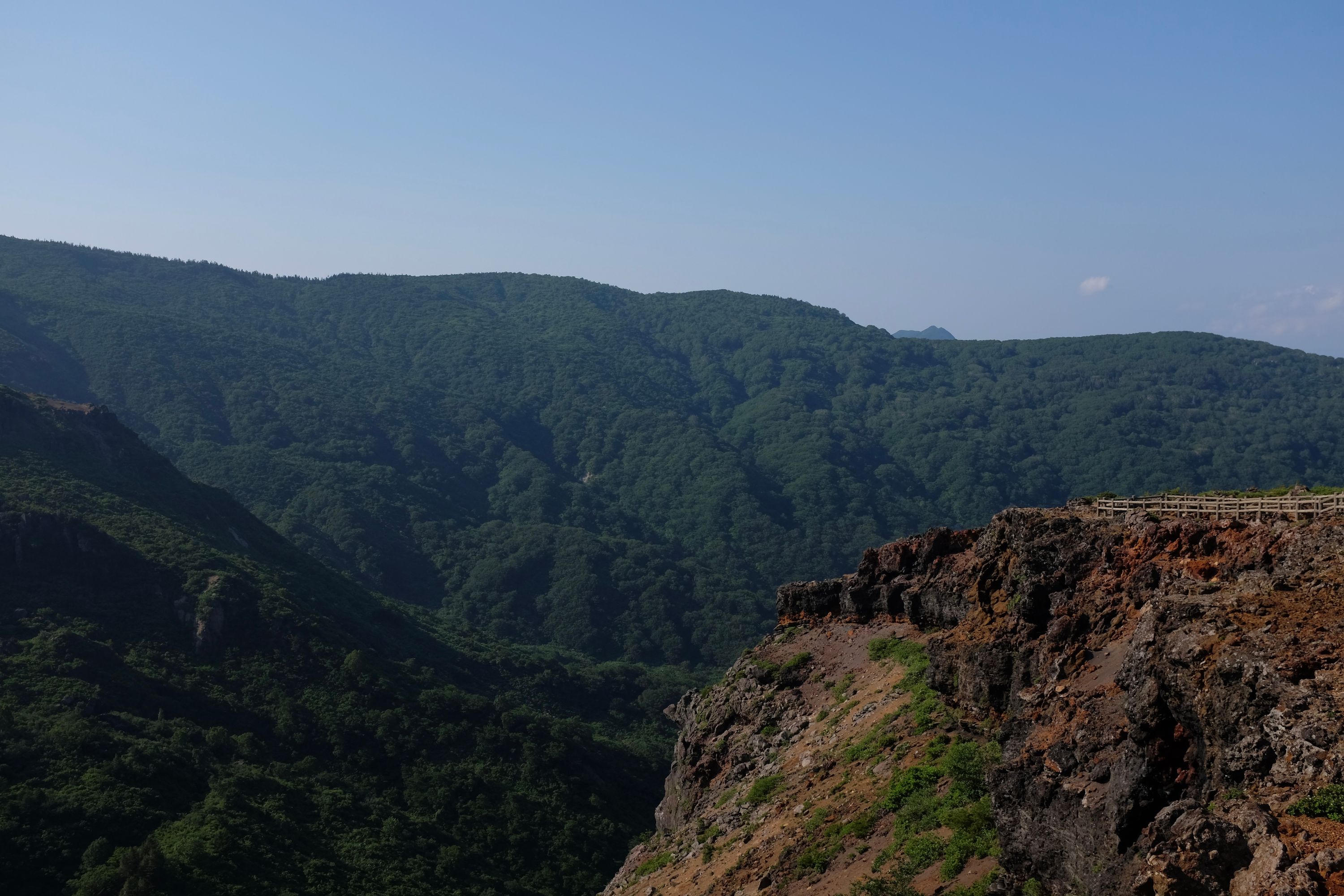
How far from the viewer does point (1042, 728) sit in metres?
19.7

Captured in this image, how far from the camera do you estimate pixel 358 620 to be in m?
107

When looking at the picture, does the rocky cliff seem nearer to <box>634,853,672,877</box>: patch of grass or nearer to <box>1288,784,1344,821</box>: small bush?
<box>1288,784,1344,821</box>: small bush

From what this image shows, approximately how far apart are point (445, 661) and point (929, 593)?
79.1m

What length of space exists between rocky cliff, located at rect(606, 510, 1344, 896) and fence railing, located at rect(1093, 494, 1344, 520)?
3.30 ft

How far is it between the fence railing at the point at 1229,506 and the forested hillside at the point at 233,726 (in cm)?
4550

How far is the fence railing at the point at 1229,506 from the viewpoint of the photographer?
22.4 meters

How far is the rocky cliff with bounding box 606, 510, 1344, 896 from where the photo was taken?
13398 millimetres

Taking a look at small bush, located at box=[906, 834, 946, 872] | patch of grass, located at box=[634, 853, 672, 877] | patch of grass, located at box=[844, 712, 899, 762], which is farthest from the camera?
patch of grass, located at box=[634, 853, 672, 877]

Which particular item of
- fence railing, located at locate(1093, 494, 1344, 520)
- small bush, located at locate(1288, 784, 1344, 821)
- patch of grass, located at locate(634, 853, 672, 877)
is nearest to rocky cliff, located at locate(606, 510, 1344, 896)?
small bush, located at locate(1288, 784, 1344, 821)

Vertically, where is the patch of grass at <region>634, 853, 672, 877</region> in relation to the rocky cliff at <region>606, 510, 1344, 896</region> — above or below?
below

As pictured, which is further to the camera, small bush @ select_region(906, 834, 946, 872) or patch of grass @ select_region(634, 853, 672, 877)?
patch of grass @ select_region(634, 853, 672, 877)

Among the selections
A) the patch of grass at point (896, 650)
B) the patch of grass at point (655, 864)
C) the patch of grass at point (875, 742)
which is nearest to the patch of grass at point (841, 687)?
the patch of grass at point (896, 650)

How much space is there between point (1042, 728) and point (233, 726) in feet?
Answer: 232

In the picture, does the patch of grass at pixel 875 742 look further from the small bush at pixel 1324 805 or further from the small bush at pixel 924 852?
the small bush at pixel 1324 805
